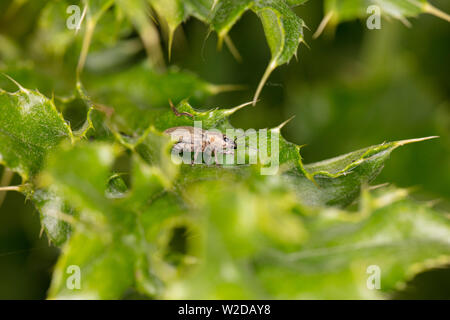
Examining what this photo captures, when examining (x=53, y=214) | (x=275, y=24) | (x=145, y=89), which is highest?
(x=145, y=89)

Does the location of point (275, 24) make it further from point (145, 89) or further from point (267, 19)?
point (145, 89)

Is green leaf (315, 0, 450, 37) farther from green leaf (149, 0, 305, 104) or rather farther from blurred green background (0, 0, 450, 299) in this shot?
blurred green background (0, 0, 450, 299)

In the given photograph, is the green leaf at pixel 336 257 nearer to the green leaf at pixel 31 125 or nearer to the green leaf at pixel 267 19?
the green leaf at pixel 267 19

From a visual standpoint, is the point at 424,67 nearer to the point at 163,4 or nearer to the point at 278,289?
the point at 163,4

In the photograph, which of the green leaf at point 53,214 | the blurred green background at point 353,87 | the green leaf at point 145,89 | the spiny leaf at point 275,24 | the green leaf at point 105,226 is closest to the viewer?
the green leaf at point 105,226

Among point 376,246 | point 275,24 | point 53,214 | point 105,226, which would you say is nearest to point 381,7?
point 275,24

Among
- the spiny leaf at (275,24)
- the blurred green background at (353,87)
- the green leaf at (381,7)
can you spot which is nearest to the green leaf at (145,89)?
the blurred green background at (353,87)

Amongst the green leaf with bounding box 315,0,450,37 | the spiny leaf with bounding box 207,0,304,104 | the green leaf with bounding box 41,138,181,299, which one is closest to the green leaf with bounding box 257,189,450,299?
the green leaf with bounding box 41,138,181,299

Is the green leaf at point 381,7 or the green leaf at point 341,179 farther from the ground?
the green leaf at point 381,7
